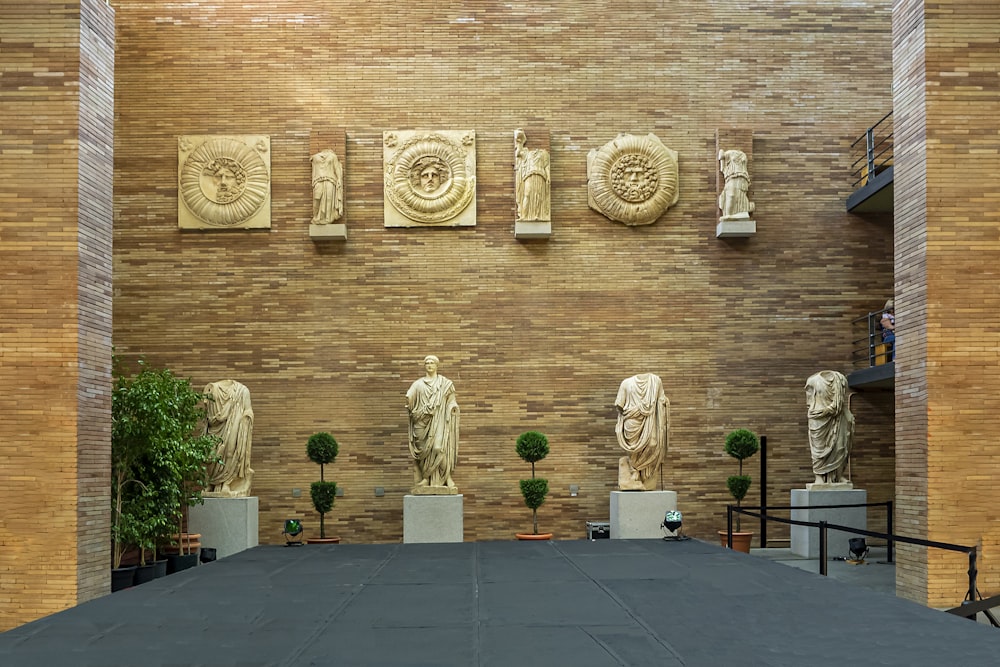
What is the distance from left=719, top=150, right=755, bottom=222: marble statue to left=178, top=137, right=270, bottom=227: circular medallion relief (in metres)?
7.63

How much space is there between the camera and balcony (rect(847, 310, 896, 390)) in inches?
610

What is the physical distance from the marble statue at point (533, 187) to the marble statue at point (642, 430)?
319 cm

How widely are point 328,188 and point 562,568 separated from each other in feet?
26.5

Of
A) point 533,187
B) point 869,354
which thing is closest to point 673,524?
point 869,354

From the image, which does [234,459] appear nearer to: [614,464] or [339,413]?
[339,413]

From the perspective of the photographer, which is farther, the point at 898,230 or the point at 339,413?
the point at 339,413

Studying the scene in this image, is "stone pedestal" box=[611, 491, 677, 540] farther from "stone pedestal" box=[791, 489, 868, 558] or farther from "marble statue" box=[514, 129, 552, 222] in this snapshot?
"marble statue" box=[514, 129, 552, 222]

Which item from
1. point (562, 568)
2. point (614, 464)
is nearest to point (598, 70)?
point (614, 464)

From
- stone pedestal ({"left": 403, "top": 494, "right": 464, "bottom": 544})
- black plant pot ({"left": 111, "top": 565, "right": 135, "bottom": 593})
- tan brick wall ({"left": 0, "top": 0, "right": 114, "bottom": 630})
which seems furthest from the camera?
stone pedestal ({"left": 403, "top": 494, "right": 464, "bottom": 544})

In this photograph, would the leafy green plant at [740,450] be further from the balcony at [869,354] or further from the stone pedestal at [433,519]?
the stone pedestal at [433,519]

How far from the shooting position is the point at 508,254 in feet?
54.3

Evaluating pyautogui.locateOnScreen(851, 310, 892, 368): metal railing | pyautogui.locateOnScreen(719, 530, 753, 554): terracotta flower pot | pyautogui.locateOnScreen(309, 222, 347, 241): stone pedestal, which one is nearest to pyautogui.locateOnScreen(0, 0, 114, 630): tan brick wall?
pyautogui.locateOnScreen(309, 222, 347, 241): stone pedestal

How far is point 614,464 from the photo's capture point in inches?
643

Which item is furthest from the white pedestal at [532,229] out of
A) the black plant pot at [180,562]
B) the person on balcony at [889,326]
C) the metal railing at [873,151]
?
the black plant pot at [180,562]
